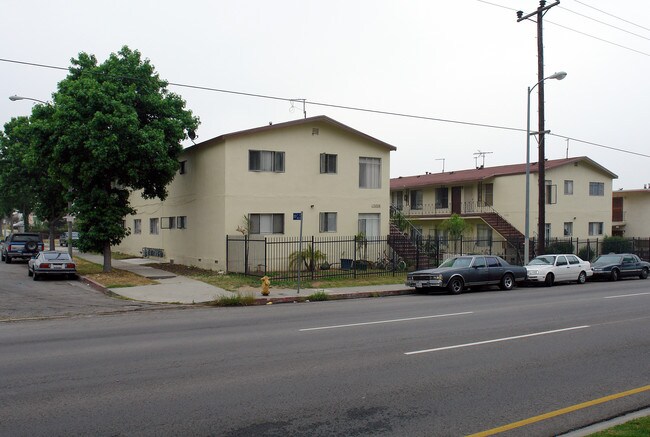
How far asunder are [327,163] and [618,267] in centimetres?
1498

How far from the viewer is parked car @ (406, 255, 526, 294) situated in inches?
795

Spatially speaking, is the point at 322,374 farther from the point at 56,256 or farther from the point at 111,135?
the point at 56,256

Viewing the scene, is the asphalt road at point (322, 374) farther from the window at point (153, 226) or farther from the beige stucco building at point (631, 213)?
the beige stucco building at point (631, 213)

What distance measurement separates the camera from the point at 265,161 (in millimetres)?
26219

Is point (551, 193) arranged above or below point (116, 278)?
above

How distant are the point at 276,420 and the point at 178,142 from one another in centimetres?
2182

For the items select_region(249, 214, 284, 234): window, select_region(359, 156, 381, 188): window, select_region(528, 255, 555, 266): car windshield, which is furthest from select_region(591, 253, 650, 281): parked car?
select_region(249, 214, 284, 234): window

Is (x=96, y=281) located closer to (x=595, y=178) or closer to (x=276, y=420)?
(x=276, y=420)

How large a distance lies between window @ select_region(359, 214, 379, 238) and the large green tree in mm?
9540

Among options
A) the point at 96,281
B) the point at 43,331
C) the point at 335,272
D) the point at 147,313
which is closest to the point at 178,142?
the point at 96,281

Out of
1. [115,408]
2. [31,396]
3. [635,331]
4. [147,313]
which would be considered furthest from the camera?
[147,313]

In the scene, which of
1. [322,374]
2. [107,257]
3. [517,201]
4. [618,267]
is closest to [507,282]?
[618,267]

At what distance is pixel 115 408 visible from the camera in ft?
20.6

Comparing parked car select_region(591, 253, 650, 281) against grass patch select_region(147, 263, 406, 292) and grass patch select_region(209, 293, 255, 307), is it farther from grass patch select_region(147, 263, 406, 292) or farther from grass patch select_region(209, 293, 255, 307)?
grass patch select_region(209, 293, 255, 307)
